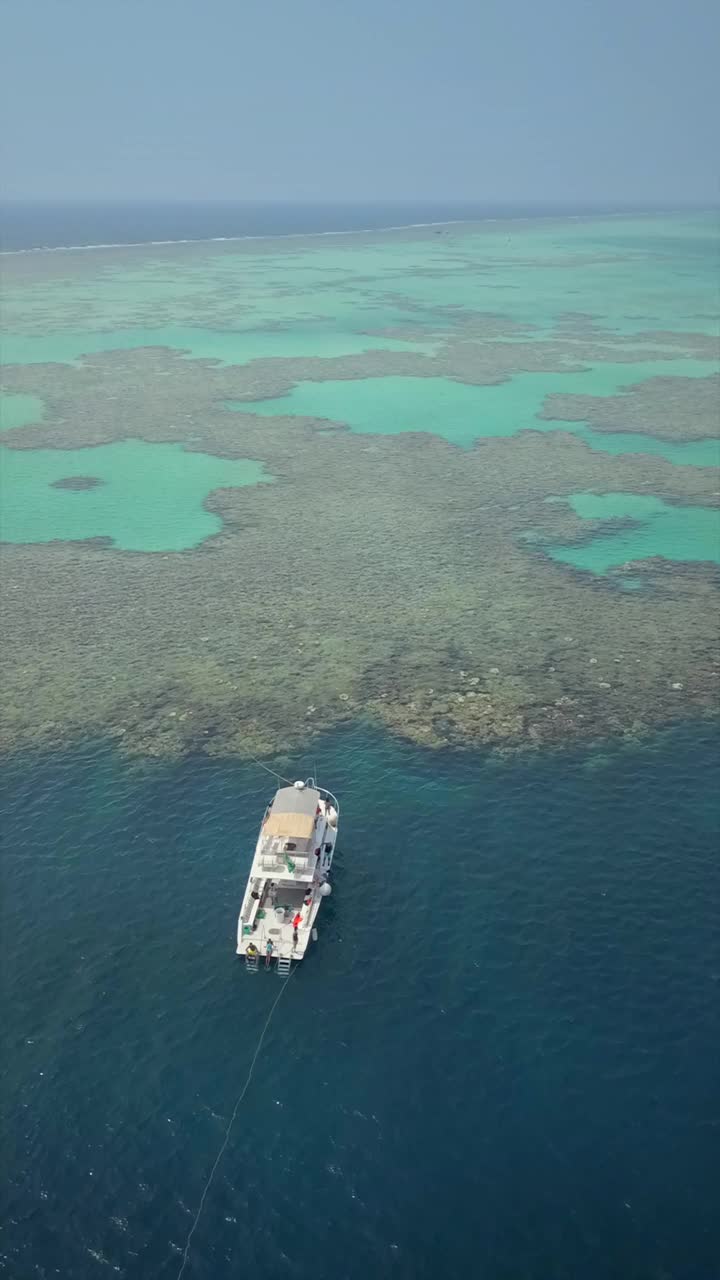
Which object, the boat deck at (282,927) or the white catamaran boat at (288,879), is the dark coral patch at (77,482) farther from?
the boat deck at (282,927)

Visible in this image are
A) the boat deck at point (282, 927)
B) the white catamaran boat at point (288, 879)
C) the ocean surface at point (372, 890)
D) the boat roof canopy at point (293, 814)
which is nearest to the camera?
the ocean surface at point (372, 890)

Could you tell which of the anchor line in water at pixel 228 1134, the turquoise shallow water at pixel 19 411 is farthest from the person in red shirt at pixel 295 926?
the turquoise shallow water at pixel 19 411

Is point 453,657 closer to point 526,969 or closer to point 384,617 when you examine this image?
point 384,617

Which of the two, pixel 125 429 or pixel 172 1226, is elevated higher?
pixel 125 429

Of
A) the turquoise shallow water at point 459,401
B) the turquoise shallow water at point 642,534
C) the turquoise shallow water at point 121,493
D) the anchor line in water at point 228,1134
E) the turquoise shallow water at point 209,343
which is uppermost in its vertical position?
the turquoise shallow water at point 209,343

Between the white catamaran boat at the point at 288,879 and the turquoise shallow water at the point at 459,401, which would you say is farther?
the turquoise shallow water at the point at 459,401

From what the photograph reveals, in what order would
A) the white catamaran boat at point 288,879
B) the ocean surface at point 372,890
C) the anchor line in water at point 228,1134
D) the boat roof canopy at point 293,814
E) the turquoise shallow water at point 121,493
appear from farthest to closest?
the turquoise shallow water at point 121,493
the boat roof canopy at point 293,814
the white catamaran boat at point 288,879
the ocean surface at point 372,890
the anchor line in water at point 228,1134

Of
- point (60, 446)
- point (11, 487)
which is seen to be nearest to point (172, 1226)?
point (11, 487)
